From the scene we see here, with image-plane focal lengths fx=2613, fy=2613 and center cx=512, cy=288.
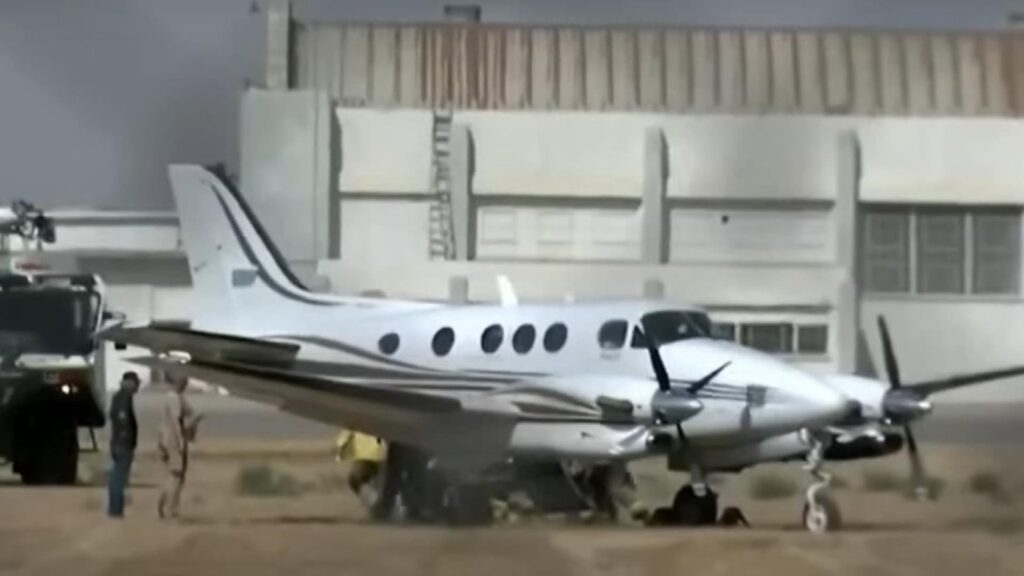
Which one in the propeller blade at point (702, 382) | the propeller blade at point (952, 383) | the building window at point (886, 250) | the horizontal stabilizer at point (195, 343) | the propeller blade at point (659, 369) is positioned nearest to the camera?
the propeller blade at point (702, 382)

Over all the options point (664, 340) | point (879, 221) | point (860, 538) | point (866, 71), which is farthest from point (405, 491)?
point (866, 71)

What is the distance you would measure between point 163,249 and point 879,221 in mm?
15735

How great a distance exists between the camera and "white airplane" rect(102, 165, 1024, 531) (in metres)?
30.0

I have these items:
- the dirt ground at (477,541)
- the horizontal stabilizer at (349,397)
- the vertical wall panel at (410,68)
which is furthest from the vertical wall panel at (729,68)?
the horizontal stabilizer at (349,397)

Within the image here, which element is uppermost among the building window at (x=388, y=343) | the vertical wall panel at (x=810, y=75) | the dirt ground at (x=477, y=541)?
the vertical wall panel at (x=810, y=75)

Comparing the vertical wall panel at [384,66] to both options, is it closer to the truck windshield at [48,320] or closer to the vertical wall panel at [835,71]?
the vertical wall panel at [835,71]

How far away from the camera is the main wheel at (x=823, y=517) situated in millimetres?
29219

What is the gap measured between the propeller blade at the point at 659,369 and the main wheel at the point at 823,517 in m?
2.18

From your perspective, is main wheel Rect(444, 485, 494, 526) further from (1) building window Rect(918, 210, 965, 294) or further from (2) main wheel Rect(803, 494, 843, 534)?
(1) building window Rect(918, 210, 965, 294)

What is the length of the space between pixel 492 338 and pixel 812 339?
21330mm

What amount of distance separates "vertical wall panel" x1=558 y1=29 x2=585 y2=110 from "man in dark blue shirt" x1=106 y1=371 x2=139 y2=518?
28.0m

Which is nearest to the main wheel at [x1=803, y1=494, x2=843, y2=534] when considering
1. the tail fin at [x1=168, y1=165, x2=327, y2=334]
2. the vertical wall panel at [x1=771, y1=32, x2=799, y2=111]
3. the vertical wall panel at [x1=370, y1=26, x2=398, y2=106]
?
the tail fin at [x1=168, y1=165, x2=327, y2=334]

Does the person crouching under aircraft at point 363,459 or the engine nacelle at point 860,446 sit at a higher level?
the engine nacelle at point 860,446

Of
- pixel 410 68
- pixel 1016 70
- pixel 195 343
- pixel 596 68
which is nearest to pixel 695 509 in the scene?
pixel 195 343
